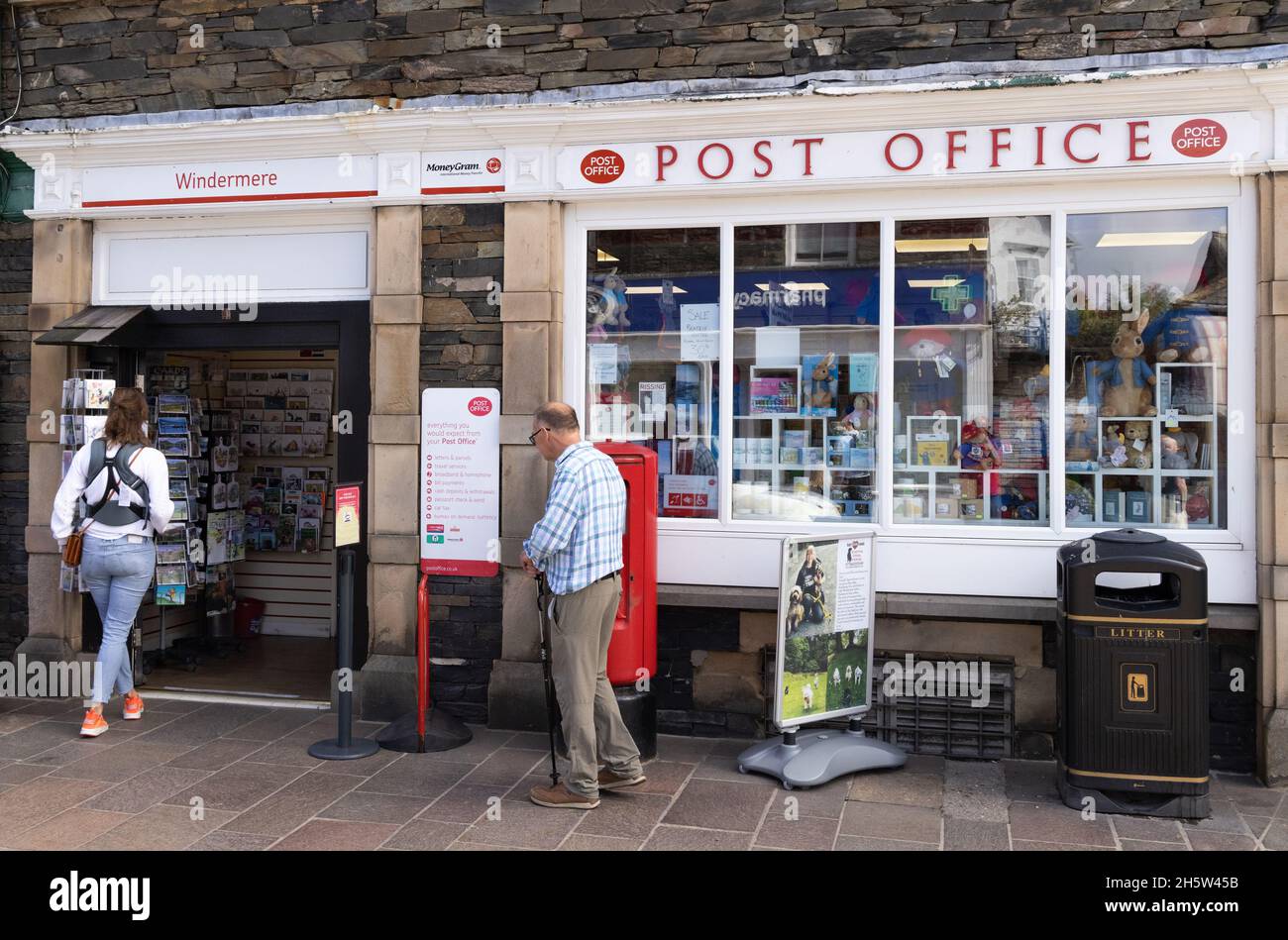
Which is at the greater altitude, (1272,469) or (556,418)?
(556,418)

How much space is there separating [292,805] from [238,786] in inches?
18.1

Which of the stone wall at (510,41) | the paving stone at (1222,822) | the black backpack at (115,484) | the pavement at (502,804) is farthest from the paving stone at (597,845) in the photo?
the stone wall at (510,41)

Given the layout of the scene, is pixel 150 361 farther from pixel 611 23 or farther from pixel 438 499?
pixel 611 23

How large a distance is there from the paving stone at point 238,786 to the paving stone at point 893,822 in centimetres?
284

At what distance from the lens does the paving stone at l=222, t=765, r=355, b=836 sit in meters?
5.01

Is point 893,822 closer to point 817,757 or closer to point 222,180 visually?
point 817,757

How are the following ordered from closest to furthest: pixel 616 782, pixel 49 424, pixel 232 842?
pixel 232 842 < pixel 616 782 < pixel 49 424

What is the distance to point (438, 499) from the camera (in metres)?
6.84

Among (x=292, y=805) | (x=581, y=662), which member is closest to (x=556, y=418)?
(x=581, y=662)

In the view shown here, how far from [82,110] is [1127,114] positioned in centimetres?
662

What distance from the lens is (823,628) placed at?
19.2 feet

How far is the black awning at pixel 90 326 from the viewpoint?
7070 mm

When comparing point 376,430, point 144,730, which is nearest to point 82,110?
point 376,430

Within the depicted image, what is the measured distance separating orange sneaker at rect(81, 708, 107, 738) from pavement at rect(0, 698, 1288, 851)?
0.05 meters
